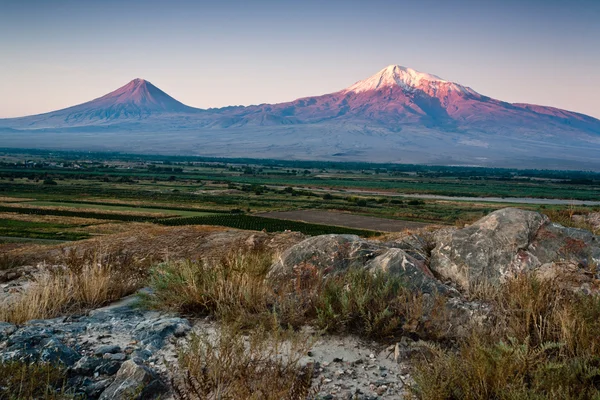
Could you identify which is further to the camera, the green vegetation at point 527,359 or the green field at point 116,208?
the green field at point 116,208

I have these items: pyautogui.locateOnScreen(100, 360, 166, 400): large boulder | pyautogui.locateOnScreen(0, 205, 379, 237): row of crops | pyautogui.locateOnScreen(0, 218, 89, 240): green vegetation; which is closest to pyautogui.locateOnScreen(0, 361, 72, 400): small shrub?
pyautogui.locateOnScreen(100, 360, 166, 400): large boulder

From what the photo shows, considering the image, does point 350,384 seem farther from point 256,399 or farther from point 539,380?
point 539,380

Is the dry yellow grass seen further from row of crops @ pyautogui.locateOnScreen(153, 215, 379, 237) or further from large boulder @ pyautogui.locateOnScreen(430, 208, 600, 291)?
row of crops @ pyautogui.locateOnScreen(153, 215, 379, 237)

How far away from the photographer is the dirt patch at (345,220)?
55219 millimetres

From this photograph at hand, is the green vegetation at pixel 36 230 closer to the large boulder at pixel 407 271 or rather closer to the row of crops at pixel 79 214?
the row of crops at pixel 79 214

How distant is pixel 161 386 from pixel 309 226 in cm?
4802

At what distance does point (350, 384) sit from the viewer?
5055mm

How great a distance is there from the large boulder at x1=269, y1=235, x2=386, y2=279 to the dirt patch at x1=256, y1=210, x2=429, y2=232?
1738 inches

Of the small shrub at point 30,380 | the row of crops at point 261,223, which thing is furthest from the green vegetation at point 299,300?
the row of crops at point 261,223

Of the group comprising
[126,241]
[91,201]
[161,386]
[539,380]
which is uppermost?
[539,380]

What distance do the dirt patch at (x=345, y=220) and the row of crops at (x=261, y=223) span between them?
324cm

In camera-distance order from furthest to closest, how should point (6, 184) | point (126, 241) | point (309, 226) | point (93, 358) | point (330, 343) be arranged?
point (6, 184), point (309, 226), point (126, 241), point (330, 343), point (93, 358)

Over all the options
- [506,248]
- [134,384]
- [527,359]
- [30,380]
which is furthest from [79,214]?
[527,359]

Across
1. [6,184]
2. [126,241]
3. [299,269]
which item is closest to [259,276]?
[299,269]
